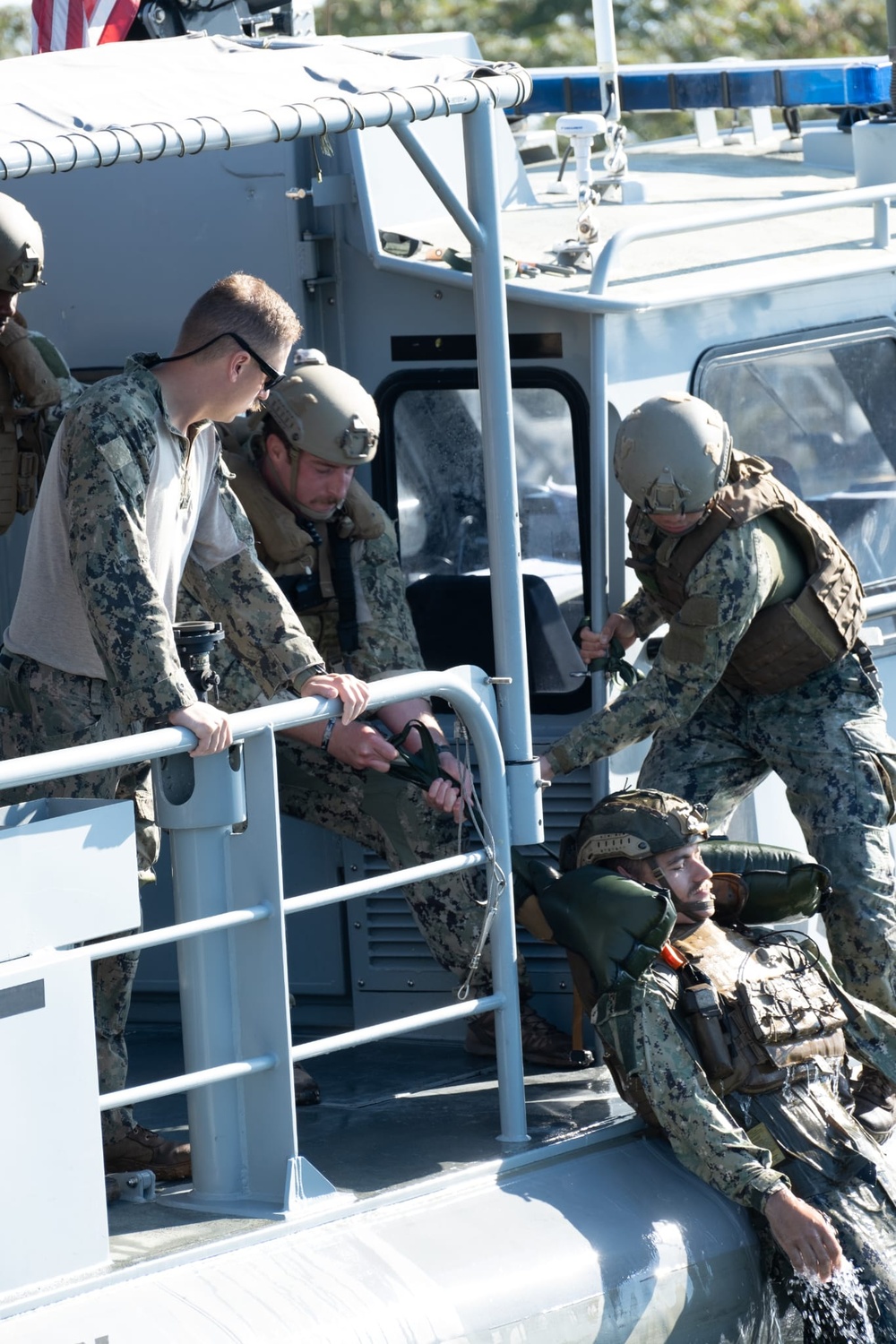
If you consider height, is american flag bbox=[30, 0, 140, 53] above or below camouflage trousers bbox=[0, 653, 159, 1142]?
above

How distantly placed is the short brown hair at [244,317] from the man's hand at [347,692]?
0.62 meters

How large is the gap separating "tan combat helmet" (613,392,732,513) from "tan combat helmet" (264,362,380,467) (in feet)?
1.89

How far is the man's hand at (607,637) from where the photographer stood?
4.97 meters

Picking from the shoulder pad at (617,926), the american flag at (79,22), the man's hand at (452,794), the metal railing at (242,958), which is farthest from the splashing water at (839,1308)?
the american flag at (79,22)

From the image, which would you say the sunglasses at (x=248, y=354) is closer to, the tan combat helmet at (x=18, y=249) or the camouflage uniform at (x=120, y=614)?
the camouflage uniform at (x=120, y=614)

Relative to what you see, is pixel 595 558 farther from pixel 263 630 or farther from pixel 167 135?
pixel 167 135

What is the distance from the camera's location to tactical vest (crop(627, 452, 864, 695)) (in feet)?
15.8

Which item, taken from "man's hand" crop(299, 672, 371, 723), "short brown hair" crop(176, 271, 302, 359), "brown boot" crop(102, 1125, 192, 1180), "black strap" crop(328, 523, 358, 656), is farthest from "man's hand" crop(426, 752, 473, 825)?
"short brown hair" crop(176, 271, 302, 359)

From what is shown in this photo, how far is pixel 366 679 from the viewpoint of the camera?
5078 millimetres

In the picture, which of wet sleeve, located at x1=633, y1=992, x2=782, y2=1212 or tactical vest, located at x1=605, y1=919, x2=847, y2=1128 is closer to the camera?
wet sleeve, located at x1=633, y1=992, x2=782, y2=1212

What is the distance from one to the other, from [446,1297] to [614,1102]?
96cm

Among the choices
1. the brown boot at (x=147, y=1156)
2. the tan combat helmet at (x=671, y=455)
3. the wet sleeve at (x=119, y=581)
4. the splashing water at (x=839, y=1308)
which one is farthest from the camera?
the tan combat helmet at (x=671, y=455)

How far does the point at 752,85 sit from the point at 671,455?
9.16 feet

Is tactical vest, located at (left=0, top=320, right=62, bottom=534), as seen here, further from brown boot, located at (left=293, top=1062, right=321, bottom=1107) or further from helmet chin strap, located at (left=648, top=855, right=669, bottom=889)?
helmet chin strap, located at (left=648, top=855, right=669, bottom=889)
